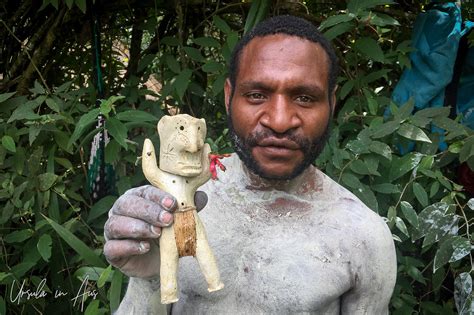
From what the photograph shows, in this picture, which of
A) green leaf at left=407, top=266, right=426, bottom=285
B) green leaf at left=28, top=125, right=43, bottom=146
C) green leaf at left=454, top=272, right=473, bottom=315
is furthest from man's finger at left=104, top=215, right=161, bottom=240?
green leaf at left=407, top=266, right=426, bottom=285

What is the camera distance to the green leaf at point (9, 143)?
1.98 metres

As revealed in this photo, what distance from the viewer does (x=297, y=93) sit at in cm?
137

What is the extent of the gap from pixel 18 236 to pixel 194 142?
1102 millimetres

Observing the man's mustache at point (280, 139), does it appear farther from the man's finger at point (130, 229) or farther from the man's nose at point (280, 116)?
the man's finger at point (130, 229)

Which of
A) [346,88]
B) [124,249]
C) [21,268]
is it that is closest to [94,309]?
[21,268]

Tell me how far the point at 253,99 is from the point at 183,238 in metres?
0.38

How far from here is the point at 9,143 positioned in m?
1.99

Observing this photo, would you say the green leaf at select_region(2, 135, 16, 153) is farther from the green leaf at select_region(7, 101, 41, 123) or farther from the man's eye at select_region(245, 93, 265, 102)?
the man's eye at select_region(245, 93, 265, 102)

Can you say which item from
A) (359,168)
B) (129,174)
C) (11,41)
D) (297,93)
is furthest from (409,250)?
(11,41)

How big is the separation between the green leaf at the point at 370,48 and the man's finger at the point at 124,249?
1.29m

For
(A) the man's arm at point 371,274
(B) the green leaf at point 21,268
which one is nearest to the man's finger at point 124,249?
(A) the man's arm at point 371,274

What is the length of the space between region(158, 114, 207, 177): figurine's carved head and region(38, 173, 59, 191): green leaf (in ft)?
3.20

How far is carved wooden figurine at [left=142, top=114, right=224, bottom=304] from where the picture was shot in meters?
1.12

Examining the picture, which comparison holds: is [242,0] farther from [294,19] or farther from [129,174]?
[294,19]
